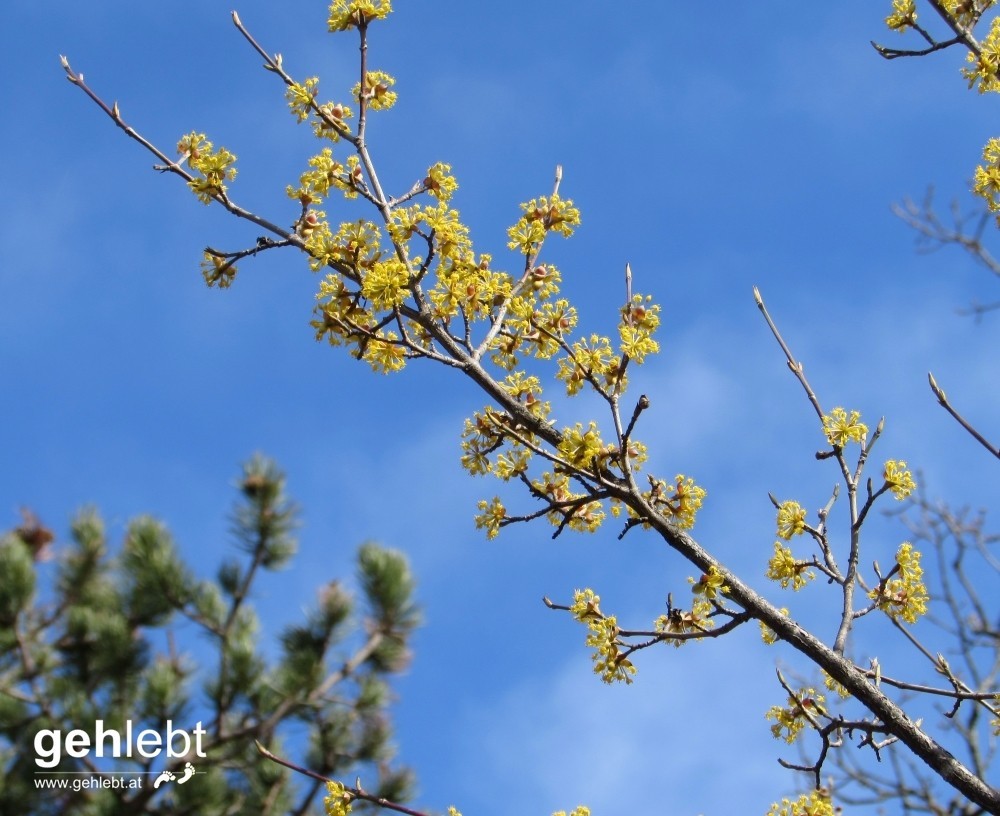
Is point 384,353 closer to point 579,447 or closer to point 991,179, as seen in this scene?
point 579,447

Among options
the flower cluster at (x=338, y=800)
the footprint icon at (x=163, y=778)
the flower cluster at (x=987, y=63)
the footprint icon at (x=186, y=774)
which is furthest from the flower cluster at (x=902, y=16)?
the footprint icon at (x=163, y=778)

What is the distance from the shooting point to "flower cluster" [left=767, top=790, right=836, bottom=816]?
333 centimetres

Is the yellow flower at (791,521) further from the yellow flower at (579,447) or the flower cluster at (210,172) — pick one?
the flower cluster at (210,172)

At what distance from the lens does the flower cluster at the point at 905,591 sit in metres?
3.33

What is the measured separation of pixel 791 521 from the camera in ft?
11.6

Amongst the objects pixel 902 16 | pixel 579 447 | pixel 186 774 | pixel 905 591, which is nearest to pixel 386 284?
pixel 579 447

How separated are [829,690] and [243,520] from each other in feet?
23.5

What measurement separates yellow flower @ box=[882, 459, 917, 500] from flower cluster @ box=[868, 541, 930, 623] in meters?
0.22

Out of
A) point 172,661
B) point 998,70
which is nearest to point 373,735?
point 172,661

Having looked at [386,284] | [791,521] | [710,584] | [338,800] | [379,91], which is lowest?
[338,800]

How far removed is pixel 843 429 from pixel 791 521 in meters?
0.39

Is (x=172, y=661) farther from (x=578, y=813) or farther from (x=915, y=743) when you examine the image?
(x=915, y=743)

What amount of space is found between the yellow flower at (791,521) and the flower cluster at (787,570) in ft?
0.25

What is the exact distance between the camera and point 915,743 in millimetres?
2867
